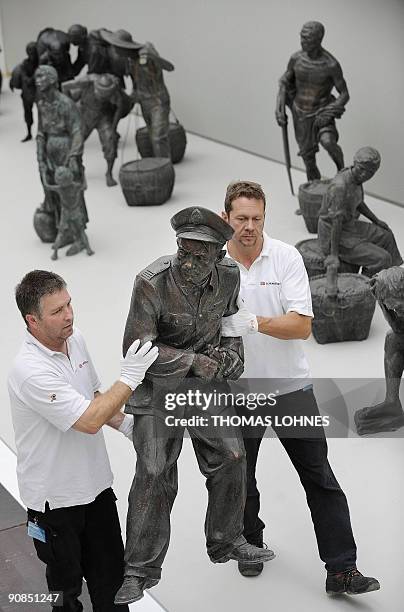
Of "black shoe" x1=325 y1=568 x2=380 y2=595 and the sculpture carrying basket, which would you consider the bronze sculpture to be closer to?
the sculpture carrying basket

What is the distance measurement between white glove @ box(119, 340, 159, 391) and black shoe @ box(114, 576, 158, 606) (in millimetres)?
789

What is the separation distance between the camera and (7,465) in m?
7.00

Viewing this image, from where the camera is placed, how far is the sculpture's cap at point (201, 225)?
3990 millimetres

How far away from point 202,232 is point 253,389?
1.26 metres

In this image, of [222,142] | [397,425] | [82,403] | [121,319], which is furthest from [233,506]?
[222,142]

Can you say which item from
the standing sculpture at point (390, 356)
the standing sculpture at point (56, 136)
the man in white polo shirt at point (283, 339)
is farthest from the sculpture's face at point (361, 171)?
the man in white polo shirt at point (283, 339)

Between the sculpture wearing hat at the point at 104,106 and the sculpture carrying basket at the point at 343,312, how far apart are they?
4.73 meters

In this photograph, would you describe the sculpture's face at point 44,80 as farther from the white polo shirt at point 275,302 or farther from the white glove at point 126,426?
the white glove at point 126,426

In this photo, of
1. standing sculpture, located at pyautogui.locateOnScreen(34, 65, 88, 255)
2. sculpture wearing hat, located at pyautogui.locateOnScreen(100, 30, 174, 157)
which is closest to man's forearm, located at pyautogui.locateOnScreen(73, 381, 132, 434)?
standing sculpture, located at pyautogui.locateOnScreen(34, 65, 88, 255)

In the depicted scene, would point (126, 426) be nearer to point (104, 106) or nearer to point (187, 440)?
point (187, 440)

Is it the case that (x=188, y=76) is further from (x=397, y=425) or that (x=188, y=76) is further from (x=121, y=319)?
(x=397, y=425)

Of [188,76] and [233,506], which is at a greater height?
[233,506]

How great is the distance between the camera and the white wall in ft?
35.9

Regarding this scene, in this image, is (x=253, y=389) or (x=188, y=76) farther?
(x=188, y=76)
